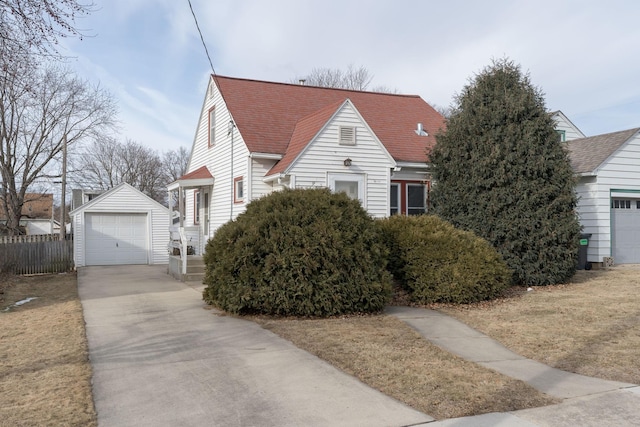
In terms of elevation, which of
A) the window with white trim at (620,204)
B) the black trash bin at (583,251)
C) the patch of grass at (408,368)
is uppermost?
the window with white trim at (620,204)

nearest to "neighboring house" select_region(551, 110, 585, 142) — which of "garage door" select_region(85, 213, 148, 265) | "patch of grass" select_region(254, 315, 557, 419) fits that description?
"patch of grass" select_region(254, 315, 557, 419)

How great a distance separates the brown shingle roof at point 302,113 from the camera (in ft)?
52.3

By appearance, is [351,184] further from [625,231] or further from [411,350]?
[625,231]

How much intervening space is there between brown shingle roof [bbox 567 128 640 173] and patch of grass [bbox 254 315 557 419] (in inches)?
466

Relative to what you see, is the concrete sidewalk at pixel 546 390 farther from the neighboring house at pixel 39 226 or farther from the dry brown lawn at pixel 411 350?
the neighboring house at pixel 39 226

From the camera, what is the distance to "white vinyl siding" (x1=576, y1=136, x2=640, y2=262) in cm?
1738

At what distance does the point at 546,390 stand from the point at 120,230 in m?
20.8

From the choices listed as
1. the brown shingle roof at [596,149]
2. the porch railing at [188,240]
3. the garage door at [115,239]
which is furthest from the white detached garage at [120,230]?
the brown shingle roof at [596,149]

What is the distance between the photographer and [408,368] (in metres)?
6.34

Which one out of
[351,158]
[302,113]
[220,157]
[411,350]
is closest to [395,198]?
[351,158]

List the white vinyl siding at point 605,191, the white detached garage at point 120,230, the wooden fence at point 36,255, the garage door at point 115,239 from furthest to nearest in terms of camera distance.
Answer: the garage door at point 115,239
the white detached garage at point 120,230
the wooden fence at point 36,255
the white vinyl siding at point 605,191

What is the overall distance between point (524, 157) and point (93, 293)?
11.1 meters

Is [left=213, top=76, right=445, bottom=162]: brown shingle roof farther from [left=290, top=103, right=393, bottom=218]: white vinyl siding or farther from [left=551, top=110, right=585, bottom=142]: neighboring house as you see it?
[left=551, top=110, right=585, bottom=142]: neighboring house

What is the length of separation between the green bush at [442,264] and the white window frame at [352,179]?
3.13 m
